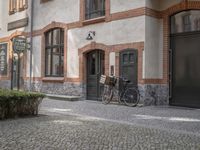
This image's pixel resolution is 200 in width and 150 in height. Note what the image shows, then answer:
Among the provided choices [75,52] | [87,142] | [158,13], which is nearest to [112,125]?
[87,142]

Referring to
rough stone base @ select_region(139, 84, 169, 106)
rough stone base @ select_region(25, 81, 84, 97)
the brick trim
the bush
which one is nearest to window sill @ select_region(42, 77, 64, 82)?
rough stone base @ select_region(25, 81, 84, 97)

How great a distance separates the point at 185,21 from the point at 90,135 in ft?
24.4

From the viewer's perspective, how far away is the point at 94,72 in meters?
15.0

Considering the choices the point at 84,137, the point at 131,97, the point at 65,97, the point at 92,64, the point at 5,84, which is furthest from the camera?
the point at 5,84

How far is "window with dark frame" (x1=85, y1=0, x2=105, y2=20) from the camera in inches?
575

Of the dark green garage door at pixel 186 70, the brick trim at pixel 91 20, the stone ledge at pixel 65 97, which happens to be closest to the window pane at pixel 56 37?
the brick trim at pixel 91 20

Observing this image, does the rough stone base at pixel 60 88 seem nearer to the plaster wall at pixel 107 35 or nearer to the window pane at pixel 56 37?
the plaster wall at pixel 107 35

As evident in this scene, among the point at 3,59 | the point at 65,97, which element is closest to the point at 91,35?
the point at 65,97

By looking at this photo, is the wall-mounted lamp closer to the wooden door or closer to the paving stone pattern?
the wooden door

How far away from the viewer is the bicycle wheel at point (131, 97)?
41.3ft

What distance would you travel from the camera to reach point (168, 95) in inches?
508

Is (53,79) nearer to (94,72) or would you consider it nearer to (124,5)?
(94,72)

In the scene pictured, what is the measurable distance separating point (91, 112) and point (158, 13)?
5.16 m

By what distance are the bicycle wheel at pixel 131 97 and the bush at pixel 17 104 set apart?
14.3ft
